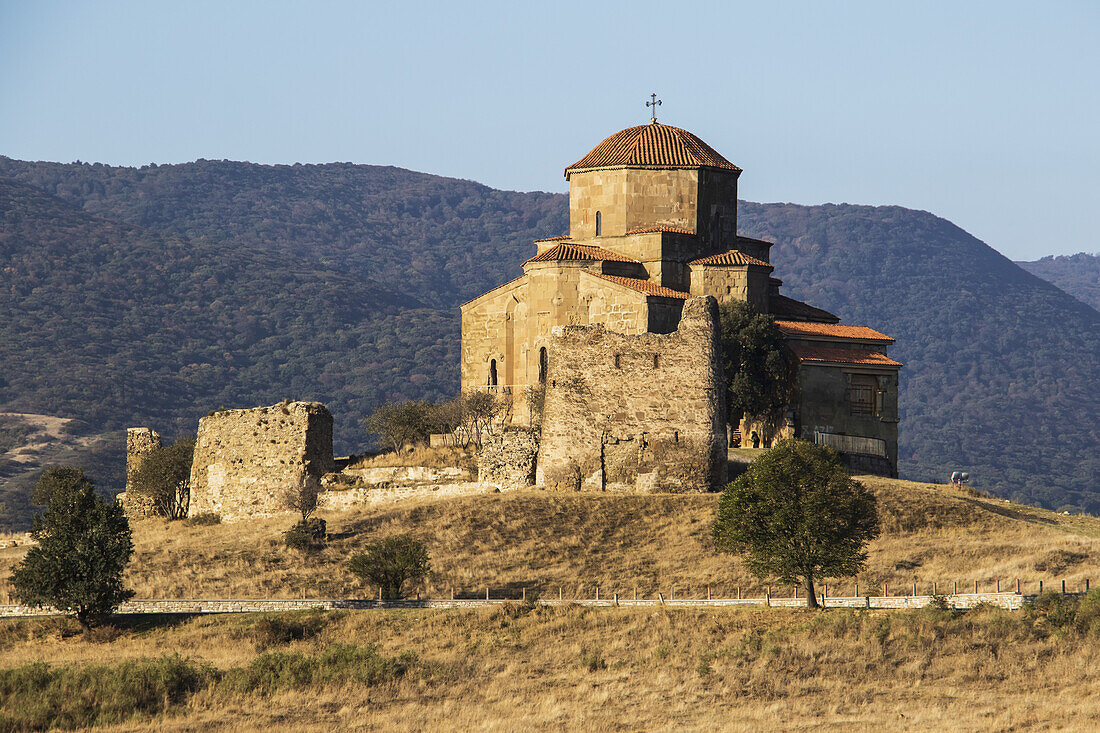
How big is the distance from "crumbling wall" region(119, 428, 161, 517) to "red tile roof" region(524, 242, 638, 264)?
15.4 m

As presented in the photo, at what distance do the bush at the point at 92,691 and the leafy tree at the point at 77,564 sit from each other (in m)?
3.94

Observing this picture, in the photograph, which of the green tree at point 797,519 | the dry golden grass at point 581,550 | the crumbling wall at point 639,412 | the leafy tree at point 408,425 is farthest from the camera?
the leafy tree at point 408,425

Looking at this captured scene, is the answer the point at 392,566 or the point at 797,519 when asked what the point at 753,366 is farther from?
the point at 392,566

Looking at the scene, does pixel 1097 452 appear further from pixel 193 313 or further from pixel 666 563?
pixel 666 563

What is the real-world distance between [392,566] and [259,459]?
12300 millimetres

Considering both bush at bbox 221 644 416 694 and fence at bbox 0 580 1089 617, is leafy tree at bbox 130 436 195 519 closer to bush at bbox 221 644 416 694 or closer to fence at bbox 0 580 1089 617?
fence at bbox 0 580 1089 617

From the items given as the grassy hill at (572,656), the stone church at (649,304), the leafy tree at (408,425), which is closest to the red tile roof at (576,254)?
the stone church at (649,304)

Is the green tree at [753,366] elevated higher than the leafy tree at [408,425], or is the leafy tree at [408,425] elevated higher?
the green tree at [753,366]

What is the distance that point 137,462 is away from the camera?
181 ft

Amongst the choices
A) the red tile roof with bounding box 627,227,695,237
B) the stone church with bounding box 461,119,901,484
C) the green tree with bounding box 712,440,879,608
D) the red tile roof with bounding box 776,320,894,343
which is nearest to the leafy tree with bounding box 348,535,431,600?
the green tree with bounding box 712,440,879,608

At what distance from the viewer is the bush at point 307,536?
4378cm

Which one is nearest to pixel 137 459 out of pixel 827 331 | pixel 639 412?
pixel 639 412

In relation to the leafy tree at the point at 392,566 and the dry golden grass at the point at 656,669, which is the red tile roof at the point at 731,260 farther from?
the dry golden grass at the point at 656,669

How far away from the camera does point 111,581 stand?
36.5m
